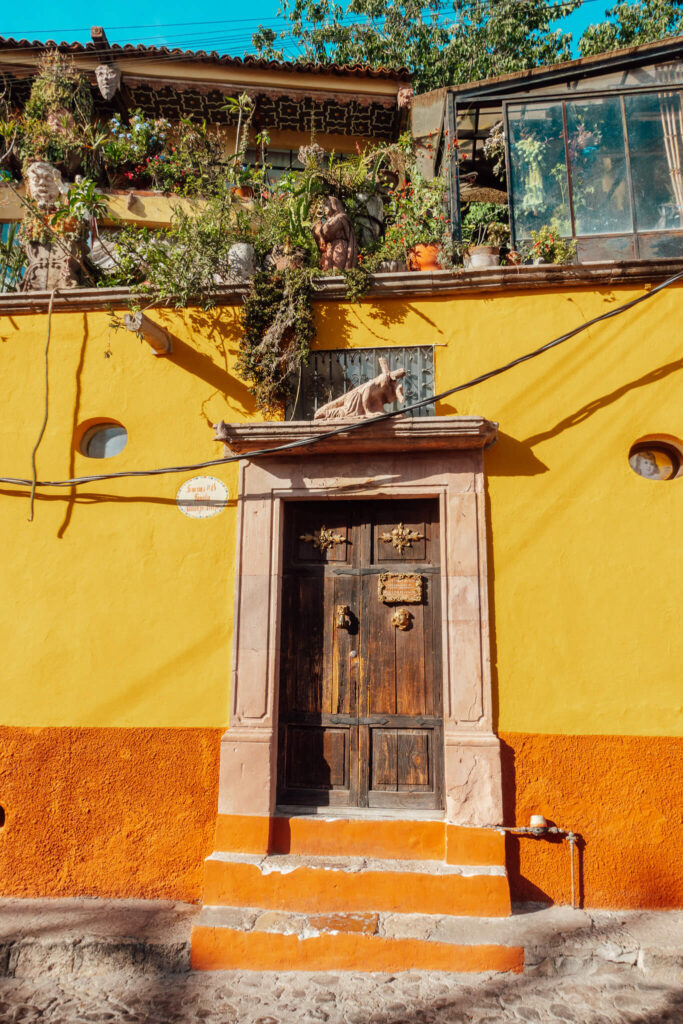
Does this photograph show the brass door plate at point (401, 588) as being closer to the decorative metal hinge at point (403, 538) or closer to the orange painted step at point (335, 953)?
the decorative metal hinge at point (403, 538)

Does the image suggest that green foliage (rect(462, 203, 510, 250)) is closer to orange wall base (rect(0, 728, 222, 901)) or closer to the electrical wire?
the electrical wire

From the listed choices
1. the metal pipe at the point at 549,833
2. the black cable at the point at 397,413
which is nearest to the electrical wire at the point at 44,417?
the black cable at the point at 397,413

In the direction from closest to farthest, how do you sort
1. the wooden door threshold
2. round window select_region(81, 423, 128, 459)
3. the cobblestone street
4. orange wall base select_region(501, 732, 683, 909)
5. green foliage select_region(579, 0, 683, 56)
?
the cobblestone street
orange wall base select_region(501, 732, 683, 909)
the wooden door threshold
round window select_region(81, 423, 128, 459)
green foliage select_region(579, 0, 683, 56)

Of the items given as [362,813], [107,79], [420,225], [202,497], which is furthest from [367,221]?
[107,79]

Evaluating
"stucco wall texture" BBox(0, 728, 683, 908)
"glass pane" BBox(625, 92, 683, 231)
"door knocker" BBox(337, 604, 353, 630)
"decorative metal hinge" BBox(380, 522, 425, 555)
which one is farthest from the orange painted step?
"glass pane" BBox(625, 92, 683, 231)

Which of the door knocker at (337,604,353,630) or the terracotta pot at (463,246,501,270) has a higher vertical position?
the terracotta pot at (463,246,501,270)

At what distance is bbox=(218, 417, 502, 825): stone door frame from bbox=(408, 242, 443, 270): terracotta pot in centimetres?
195

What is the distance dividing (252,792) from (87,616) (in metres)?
1.82

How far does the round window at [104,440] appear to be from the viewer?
215 inches

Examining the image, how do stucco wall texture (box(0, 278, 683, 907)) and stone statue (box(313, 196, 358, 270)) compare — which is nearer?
stucco wall texture (box(0, 278, 683, 907))

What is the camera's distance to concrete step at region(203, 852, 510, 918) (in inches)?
166

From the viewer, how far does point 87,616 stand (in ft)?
16.7

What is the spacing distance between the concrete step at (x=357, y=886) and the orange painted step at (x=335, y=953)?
23 centimetres

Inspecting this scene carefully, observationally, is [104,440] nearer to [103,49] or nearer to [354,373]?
[354,373]
